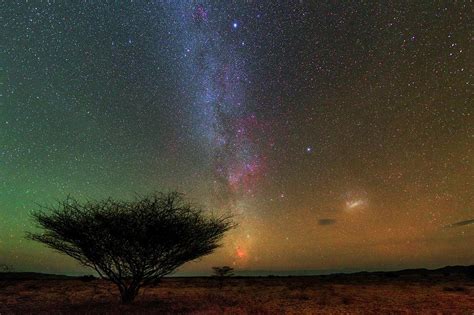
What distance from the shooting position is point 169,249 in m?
23.3

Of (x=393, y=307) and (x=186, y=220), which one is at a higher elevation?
(x=186, y=220)

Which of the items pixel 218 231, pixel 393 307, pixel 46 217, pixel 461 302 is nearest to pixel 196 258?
pixel 218 231

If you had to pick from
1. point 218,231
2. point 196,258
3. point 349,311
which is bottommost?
point 349,311

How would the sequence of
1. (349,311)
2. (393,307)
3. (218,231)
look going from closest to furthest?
(349,311), (393,307), (218,231)

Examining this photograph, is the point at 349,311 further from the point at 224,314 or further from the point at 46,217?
the point at 46,217

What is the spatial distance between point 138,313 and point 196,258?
28.3ft

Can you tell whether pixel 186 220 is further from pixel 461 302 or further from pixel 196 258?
pixel 461 302

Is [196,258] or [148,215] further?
[196,258]

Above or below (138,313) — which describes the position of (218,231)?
above

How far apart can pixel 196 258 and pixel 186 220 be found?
13.5 ft

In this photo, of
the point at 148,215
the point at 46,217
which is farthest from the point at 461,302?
the point at 46,217

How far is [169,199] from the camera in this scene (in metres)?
22.4

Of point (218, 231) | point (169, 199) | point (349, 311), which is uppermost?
point (169, 199)

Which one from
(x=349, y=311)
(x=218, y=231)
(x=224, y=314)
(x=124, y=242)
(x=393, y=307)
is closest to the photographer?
(x=224, y=314)
